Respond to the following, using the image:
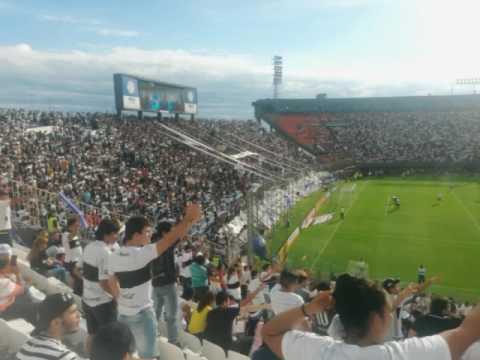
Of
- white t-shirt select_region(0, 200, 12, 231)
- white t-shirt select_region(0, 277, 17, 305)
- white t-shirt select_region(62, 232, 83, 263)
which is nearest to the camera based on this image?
white t-shirt select_region(0, 277, 17, 305)

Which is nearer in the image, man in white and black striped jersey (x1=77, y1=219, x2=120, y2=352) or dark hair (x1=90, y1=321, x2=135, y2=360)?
dark hair (x1=90, y1=321, x2=135, y2=360)

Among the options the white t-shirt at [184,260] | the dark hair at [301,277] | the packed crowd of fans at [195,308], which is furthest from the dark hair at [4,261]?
the white t-shirt at [184,260]

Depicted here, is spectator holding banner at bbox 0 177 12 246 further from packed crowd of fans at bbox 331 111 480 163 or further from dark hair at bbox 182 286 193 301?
packed crowd of fans at bbox 331 111 480 163

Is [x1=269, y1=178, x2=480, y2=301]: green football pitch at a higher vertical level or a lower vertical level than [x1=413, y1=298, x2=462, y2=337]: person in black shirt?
lower

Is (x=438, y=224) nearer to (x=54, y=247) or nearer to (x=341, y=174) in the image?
(x=341, y=174)

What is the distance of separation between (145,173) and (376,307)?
26.5 metres

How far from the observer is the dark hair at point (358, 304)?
2.19m

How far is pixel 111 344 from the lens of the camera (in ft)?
9.14

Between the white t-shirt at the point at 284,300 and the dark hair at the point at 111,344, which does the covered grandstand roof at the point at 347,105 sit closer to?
the white t-shirt at the point at 284,300

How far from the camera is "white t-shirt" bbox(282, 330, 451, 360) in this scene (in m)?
2.02

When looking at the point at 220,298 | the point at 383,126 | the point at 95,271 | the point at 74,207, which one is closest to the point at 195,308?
the point at 220,298

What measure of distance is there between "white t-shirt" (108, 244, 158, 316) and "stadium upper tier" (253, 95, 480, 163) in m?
49.4

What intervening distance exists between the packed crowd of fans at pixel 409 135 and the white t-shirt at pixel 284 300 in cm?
4932

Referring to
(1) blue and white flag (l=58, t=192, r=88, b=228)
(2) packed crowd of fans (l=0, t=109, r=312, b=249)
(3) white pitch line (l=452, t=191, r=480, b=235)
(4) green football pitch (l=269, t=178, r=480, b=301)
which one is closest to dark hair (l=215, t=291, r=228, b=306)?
(1) blue and white flag (l=58, t=192, r=88, b=228)
